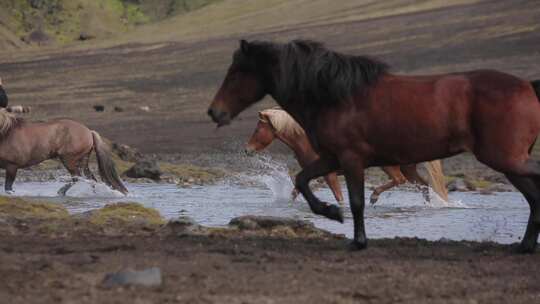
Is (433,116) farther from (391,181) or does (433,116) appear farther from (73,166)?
(73,166)

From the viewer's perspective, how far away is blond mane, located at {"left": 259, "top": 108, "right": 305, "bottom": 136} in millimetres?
14828

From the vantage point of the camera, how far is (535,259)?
7.98 m

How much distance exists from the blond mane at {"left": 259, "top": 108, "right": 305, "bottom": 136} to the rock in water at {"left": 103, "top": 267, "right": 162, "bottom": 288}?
8.59m

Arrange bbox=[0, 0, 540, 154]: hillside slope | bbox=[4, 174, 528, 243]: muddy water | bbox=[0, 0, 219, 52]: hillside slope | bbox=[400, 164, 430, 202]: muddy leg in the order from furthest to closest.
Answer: bbox=[0, 0, 219, 52]: hillside slope
bbox=[0, 0, 540, 154]: hillside slope
bbox=[400, 164, 430, 202]: muddy leg
bbox=[4, 174, 528, 243]: muddy water

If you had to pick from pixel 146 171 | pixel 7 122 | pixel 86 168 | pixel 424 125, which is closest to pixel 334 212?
pixel 424 125

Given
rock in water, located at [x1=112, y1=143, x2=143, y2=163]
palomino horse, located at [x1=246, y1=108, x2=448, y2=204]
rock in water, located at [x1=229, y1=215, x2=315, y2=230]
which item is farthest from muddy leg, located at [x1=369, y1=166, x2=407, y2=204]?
rock in water, located at [x1=112, y1=143, x2=143, y2=163]

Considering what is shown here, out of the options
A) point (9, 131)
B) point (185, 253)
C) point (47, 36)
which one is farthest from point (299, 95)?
point (47, 36)

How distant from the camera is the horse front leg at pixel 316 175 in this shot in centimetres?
853

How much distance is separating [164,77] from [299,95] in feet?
116

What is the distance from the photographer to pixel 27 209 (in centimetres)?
1127

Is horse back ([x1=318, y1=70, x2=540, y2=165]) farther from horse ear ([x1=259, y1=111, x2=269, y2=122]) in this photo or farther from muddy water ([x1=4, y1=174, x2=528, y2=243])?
horse ear ([x1=259, y1=111, x2=269, y2=122])

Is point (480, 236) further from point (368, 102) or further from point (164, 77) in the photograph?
point (164, 77)

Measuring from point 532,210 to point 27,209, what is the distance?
5261 millimetres

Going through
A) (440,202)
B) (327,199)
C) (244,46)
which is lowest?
(327,199)
